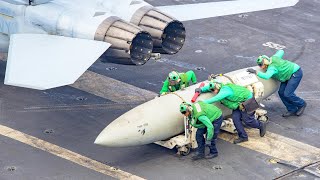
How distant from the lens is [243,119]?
19703mm

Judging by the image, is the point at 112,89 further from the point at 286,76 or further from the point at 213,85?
the point at 286,76

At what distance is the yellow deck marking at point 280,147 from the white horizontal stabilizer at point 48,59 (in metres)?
3.84

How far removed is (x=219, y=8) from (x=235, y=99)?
359 cm

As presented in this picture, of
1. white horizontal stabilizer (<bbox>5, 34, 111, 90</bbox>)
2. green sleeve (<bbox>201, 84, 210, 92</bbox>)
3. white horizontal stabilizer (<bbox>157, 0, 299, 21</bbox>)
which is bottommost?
green sleeve (<bbox>201, 84, 210, 92</bbox>)

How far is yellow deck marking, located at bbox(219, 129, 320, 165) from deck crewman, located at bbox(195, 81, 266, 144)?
369 mm

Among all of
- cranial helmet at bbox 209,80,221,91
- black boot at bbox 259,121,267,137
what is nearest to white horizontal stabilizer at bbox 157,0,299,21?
cranial helmet at bbox 209,80,221,91

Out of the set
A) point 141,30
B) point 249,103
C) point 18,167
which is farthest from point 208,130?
point 18,167

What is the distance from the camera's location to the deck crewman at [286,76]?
68.1ft

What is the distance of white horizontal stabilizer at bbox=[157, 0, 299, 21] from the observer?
21.9 meters

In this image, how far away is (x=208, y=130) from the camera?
60.7 ft

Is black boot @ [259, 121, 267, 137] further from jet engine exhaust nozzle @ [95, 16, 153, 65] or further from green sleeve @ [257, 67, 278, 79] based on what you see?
jet engine exhaust nozzle @ [95, 16, 153, 65]

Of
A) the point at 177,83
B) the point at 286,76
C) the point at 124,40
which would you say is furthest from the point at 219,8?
the point at 124,40

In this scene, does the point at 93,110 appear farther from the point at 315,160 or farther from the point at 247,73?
the point at 315,160

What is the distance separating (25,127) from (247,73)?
17.3 ft
